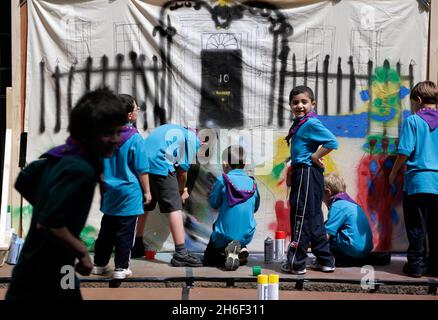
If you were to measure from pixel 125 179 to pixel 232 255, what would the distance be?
115 centimetres

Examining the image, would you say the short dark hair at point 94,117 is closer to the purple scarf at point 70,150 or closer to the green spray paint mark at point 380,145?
the purple scarf at point 70,150

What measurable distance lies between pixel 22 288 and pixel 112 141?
0.75 metres

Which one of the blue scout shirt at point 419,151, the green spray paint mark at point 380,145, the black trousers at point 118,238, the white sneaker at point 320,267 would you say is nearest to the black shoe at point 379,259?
the white sneaker at point 320,267

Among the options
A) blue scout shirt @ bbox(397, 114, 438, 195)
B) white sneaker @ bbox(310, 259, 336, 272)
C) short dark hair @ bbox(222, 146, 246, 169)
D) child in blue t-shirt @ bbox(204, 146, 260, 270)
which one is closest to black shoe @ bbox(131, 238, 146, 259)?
child in blue t-shirt @ bbox(204, 146, 260, 270)

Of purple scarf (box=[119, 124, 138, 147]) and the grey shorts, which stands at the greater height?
purple scarf (box=[119, 124, 138, 147])

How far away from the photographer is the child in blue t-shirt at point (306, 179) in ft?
17.8

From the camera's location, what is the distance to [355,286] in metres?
5.38

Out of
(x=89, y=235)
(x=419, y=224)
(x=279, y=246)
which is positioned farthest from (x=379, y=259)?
(x=89, y=235)

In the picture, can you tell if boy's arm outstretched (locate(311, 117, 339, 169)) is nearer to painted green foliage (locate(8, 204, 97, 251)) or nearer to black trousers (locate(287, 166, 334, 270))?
black trousers (locate(287, 166, 334, 270))

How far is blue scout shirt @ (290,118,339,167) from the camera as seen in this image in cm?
538

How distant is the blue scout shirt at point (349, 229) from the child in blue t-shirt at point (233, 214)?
0.71 m
